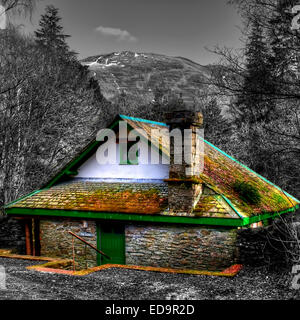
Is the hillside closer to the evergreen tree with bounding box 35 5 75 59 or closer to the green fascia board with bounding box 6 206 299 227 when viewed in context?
the evergreen tree with bounding box 35 5 75 59

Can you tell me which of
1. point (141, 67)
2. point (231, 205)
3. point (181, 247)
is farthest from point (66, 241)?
point (141, 67)

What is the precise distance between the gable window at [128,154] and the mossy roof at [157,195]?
2.59ft

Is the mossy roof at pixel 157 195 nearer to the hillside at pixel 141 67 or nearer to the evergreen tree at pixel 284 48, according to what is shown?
the evergreen tree at pixel 284 48

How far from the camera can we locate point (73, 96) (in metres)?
26.7

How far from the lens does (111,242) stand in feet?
45.3

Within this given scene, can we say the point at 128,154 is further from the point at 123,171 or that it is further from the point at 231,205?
the point at 231,205

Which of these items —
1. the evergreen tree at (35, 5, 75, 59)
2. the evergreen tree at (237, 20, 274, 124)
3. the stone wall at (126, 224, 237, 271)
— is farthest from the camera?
the evergreen tree at (35, 5, 75, 59)

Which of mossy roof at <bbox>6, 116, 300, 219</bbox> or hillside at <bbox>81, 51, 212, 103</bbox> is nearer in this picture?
mossy roof at <bbox>6, 116, 300, 219</bbox>

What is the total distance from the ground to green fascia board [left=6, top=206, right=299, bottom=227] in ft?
4.76

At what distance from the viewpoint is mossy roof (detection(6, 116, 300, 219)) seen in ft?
40.5

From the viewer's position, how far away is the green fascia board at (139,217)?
11.6 metres

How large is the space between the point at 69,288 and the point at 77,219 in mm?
5248

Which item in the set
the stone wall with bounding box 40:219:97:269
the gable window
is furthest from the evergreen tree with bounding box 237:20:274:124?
the stone wall with bounding box 40:219:97:269
